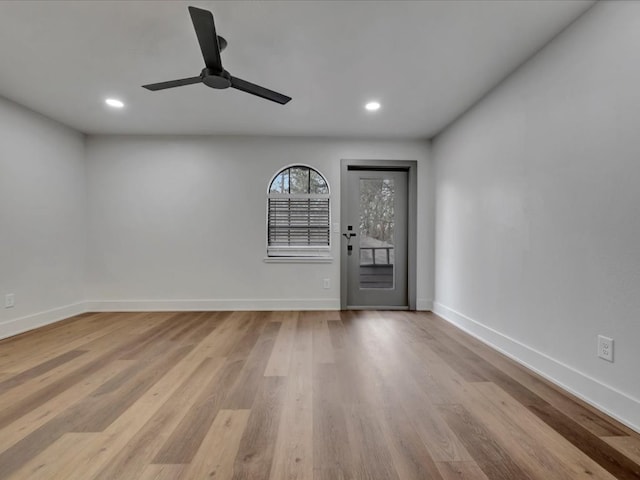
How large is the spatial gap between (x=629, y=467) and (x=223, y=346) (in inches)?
102

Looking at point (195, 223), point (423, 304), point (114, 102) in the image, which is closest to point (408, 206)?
point (423, 304)

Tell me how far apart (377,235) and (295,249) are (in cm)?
116

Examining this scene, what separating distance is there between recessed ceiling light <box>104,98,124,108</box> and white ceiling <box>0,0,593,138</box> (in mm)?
66

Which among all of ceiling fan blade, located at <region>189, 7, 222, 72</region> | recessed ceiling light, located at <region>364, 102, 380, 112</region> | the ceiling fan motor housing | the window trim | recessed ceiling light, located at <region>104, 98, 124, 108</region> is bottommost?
the window trim

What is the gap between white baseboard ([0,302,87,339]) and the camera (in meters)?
3.03

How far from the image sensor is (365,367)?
7.41 feet

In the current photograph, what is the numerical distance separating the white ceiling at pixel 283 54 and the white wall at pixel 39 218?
405 mm

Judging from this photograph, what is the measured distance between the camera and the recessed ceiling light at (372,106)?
307 centimetres

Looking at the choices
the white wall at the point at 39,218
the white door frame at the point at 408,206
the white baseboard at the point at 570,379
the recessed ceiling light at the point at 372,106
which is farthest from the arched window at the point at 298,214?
the white wall at the point at 39,218

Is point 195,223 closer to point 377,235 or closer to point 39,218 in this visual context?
point 39,218

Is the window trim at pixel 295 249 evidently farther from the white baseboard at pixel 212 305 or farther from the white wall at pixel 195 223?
the white baseboard at pixel 212 305

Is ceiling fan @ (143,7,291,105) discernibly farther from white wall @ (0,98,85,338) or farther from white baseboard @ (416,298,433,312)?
white baseboard @ (416,298,433,312)

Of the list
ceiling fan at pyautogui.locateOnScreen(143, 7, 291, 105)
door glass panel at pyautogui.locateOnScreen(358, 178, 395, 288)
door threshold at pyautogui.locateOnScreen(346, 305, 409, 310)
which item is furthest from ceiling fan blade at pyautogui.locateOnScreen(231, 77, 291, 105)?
door threshold at pyautogui.locateOnScreen(346, 305, 409, 310)

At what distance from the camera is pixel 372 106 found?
3.13 m
